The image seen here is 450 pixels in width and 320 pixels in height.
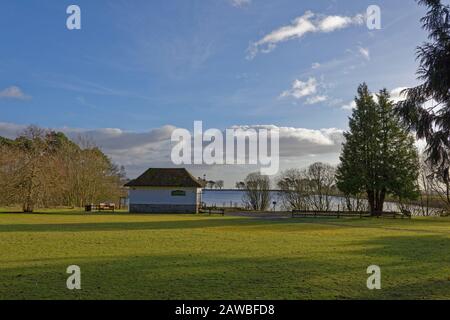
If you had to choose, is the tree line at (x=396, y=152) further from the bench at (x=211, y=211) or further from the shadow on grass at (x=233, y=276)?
the bench at (x=211, y=211)

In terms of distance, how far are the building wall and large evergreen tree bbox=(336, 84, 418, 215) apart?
16357 millimetres

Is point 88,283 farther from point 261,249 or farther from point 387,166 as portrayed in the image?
point 387,166

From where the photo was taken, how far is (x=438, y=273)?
33.1 ft

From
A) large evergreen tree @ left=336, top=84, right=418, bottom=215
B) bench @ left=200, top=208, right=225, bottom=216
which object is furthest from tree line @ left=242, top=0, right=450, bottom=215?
bench @ left=200, top=208, right=225, bottom=216

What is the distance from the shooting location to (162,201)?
148 ft

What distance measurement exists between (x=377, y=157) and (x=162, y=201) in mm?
23675

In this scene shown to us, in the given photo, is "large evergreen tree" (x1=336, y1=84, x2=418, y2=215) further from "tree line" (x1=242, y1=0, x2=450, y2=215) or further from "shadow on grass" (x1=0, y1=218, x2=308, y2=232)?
"shadow on grass" (x1=0, y1=218, x2=308, y2=232)

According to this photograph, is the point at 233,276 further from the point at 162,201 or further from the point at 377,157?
the point at 162,201

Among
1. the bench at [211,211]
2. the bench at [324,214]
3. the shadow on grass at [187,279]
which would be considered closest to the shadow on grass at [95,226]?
the shadow on grass at [187,279]

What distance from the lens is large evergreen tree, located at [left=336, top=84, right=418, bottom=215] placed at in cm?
3962

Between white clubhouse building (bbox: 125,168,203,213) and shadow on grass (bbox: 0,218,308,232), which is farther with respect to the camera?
white clubhouse building (bbox: 125,168,203,213)

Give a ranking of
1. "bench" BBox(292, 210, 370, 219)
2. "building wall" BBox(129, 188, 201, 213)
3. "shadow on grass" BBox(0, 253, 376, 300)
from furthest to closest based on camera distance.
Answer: "building wall" BBox(129, 188, 201, 213) < "bench" BBox(292, 210, 370, 219) < "shadow on grass" BBox(0, 253, 376, 300)

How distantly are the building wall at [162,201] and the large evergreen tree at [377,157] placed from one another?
16357 millimetres
